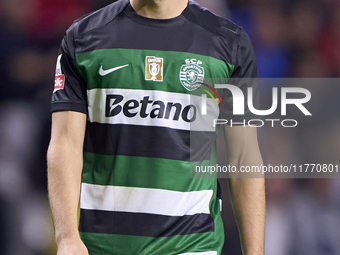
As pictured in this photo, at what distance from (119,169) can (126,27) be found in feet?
1.87

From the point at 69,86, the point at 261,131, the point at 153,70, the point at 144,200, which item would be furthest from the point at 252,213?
the point at 261,131

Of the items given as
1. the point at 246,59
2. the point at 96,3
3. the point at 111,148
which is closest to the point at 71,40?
the point at 111,148

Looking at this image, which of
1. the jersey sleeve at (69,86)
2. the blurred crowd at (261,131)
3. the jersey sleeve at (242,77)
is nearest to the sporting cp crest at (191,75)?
the jersey sleeve at (242,77)

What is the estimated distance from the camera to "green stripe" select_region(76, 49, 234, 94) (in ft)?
6.31

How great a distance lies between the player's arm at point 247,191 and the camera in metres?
2.08

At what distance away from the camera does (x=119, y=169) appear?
6.23 feet

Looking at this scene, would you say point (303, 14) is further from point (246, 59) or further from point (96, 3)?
point (246, 59)

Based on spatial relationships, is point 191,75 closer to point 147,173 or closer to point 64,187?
point 147,173

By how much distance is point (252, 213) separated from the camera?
209 centimetres

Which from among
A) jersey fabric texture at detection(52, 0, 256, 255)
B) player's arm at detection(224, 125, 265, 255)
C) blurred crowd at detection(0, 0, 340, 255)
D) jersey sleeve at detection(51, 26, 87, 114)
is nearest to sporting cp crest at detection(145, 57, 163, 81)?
jersey fabric texture at detection(52, 0, 256, 255)

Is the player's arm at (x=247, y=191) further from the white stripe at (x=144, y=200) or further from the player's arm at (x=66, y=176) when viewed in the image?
the player's arm at (x=66, y=176)

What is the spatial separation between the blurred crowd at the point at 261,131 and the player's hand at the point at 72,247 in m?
1.83

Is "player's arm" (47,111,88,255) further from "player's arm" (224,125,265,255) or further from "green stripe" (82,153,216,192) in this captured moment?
"player's arm" (224,125,265,255)

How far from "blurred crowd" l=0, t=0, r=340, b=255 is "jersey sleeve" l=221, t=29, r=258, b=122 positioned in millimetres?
1602
